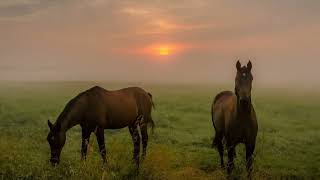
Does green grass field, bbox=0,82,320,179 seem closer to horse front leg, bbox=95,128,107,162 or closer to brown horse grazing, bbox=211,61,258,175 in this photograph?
horse front leg, bbox=95,128,107,162

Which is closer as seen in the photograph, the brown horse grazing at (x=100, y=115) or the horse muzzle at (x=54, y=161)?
the horse muzzle at (x=54, y=161)

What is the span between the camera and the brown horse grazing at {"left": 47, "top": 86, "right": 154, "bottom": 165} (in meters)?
11.7

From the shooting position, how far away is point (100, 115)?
42.7 feet

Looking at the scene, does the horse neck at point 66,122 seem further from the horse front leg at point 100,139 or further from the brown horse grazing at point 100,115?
the horse front leg at point 100,139

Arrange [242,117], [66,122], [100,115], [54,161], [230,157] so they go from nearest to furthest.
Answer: [242,117] < [230,157] < [54,161] < [66,122] < [100,115]

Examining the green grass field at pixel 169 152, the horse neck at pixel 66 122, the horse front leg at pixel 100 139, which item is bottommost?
the green grass field at pixel 169 152

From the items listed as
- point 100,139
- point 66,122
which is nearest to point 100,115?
point 100,139

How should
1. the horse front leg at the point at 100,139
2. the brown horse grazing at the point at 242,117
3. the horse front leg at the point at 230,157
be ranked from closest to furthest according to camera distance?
the brown horse grazing at the point at 242,117 < the horse front leg at the point at 230,157 < the horse front leg at the point at 100,139

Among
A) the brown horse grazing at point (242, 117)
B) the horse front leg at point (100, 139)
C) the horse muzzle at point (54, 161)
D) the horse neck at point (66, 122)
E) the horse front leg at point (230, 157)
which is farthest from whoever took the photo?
the horse front leg at point (100, 139)

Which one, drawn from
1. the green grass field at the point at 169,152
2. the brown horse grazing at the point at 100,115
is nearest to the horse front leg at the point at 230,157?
the green grass field at the point at 169,152

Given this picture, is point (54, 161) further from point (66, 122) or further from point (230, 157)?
point (230, 157)

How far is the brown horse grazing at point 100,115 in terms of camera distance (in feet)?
38.3

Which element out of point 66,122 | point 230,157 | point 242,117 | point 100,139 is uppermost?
point 242,117

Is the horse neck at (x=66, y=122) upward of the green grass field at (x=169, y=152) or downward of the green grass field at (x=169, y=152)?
upward
